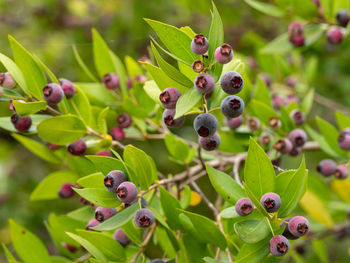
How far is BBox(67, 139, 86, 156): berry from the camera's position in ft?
4.49

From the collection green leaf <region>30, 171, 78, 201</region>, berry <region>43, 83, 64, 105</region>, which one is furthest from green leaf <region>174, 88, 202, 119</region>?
green leaf <region>30, 171, 78, 201</region>

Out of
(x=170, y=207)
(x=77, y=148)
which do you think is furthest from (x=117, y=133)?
(x=170, y=207)

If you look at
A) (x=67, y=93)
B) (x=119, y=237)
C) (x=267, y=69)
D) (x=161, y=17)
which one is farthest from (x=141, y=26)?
(x=119, y=237)

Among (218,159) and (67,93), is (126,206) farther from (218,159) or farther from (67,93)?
(218,159)

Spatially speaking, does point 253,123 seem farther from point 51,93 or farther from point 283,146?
point 51,93

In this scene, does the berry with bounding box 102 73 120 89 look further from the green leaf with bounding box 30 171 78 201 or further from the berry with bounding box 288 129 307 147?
the berry with bounding box 288 129 307 147

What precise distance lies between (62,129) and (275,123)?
2.61ft

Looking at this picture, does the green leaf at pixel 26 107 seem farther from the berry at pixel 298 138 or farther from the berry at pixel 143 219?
the berry at pixel 298 138

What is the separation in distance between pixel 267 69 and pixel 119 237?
5.07ft

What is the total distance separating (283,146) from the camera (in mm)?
1496

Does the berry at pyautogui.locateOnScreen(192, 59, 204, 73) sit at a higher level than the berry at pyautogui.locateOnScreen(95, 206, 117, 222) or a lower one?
higher

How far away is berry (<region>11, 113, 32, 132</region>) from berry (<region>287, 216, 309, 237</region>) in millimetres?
851

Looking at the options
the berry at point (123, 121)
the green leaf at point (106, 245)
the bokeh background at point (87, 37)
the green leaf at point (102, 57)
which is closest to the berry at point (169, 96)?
the green leaf at point (106, 245)

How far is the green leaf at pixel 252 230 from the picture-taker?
103cm
